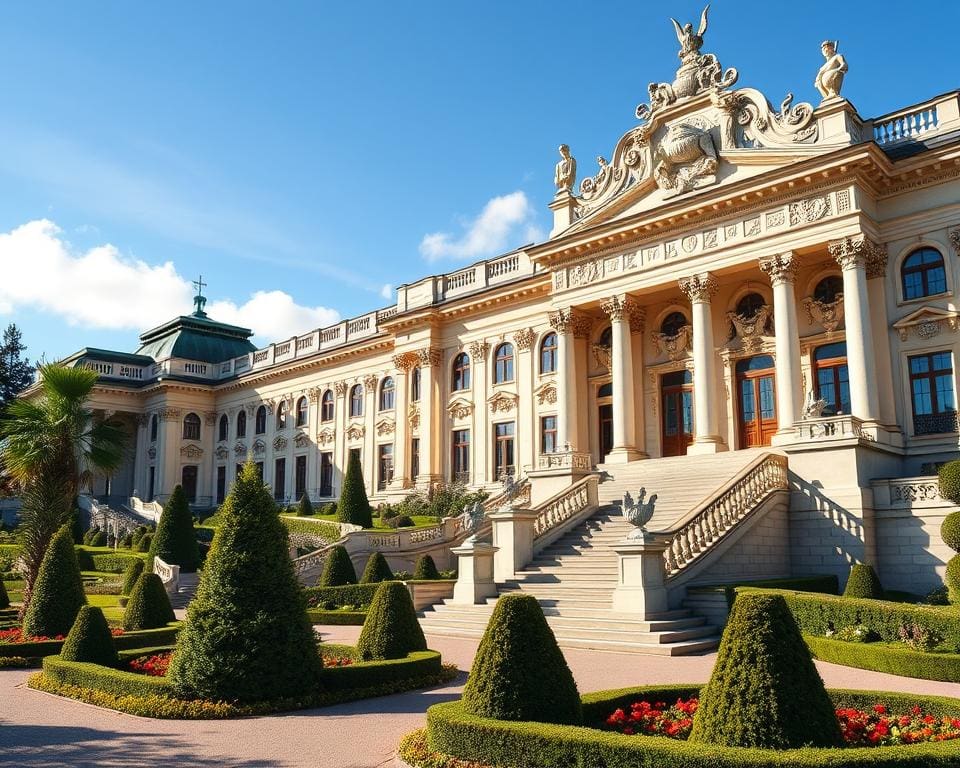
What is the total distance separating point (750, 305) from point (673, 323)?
128 inches

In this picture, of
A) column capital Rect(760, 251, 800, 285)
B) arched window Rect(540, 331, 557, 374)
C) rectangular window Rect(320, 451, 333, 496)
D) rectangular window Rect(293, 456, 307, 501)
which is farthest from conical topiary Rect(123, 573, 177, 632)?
rectangular window Rect(293, 456, 307, 501)

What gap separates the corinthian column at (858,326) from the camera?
83.4 ft

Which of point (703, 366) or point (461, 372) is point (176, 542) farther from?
point (703, 366)

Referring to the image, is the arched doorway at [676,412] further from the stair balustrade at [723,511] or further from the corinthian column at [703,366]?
the stair balustrade at [723,511]

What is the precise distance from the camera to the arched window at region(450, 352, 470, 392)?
41.7m

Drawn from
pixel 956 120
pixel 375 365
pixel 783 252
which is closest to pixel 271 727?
pixel 783 252

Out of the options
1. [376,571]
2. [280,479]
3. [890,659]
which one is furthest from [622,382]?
[280,479]

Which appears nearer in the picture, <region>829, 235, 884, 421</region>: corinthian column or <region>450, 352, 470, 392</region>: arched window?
<region>829, 235, 884, 421</region>: corinthian column

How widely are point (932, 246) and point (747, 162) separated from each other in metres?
6.32

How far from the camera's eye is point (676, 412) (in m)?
33.0

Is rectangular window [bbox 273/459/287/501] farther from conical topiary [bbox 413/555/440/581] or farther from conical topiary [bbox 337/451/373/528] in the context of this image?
conical topiary [bbox 413/555/440/581]

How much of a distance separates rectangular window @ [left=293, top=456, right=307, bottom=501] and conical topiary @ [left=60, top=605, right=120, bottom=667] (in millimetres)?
39131

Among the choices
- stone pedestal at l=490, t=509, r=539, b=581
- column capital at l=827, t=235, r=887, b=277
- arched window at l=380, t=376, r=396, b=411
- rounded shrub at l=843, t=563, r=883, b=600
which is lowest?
rounded shrub at l=843, t=563, r=883, b=600

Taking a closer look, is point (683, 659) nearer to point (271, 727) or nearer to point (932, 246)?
point (271, 727)
